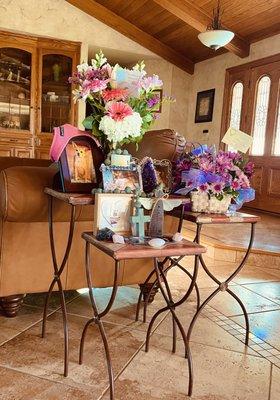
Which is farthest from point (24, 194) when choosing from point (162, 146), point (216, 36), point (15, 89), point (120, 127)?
point (15, 89)

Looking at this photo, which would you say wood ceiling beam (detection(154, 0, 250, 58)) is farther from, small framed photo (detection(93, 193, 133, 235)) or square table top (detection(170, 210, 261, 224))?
small framed photo (detection(93, 193, 133, 235))

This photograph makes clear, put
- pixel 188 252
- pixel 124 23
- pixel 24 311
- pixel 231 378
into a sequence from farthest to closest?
pixel 124 23 < pixel 24 311 < pixel 231 378 < pixel 188 252

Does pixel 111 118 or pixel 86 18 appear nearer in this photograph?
pixel 111 118

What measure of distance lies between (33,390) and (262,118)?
504 centimetres

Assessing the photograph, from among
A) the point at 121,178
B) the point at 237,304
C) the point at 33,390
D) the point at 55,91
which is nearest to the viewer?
the point at 33,390

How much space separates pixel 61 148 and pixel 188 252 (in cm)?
64

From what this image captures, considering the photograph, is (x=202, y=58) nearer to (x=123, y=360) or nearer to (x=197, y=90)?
(x=197, y=90)

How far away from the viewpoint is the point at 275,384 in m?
1.54

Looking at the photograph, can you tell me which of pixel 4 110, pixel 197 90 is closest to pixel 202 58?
pixel 197 90

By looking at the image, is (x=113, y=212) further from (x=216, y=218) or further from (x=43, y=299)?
(x=43, y=299)

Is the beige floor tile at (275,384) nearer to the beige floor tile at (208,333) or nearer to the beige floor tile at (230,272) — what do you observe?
the beige floor tile at (208,333)

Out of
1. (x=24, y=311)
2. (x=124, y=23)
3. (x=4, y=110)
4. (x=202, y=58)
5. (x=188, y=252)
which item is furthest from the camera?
(x=202, y=58)

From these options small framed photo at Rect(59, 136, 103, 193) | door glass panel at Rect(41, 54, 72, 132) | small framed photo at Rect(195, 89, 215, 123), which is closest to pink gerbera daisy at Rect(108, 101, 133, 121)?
small framed photo at Rect(59, 136, 103, 193)

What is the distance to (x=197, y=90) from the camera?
6836mm
